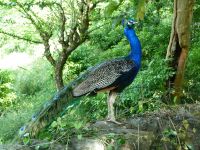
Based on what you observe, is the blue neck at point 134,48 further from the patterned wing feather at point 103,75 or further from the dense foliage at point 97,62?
the dense foliage at point 97,62

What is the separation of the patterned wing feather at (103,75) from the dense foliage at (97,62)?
0.14 m

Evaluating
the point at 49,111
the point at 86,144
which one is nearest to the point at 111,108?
the point at 49,111

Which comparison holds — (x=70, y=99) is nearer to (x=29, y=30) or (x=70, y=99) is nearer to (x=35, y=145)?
(x=35, y=145)

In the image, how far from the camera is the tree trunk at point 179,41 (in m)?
5.56

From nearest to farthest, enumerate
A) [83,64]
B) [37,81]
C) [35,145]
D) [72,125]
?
[35,145] → [72,125] → [83,64] → [37,81]

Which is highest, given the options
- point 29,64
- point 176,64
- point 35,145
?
point 29,64

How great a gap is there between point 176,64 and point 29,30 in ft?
12.9

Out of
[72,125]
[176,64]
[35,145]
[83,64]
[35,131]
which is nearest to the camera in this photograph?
[35,145]

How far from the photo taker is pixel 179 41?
5.82 m

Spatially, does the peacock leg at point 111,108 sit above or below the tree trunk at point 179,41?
below

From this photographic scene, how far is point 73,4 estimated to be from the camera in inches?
341

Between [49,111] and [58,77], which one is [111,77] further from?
[58,77]

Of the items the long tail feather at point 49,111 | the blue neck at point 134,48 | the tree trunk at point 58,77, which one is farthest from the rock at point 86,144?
the tree trunk at point 58,77

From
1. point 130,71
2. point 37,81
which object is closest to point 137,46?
point 130,71
